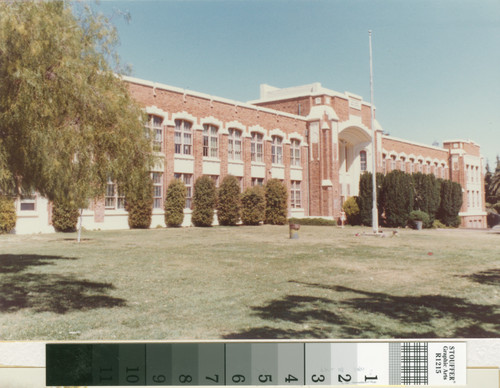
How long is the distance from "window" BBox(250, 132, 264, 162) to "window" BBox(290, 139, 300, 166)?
281cm

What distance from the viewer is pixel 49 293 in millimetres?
5574

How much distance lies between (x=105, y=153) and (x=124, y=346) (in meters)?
1.94

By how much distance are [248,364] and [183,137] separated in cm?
2076

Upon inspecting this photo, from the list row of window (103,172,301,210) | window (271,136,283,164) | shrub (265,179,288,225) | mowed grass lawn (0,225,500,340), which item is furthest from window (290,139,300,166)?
mowed grass lawn (0,225,500,340)

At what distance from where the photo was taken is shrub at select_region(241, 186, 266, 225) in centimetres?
2483

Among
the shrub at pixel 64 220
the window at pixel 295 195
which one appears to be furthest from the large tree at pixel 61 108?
the window at pixel 295 195

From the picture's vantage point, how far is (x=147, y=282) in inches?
257

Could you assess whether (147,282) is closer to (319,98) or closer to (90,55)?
(90,55)

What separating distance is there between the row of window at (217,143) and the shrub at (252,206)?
2539mm

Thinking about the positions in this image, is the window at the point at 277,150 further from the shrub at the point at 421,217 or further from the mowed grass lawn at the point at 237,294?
the mowed grass lawn at the point at 237,294

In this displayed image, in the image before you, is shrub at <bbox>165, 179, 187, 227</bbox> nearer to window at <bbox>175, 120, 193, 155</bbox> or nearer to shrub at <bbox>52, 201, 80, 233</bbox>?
window at <bbox>175, 120, 193, 155</bbox>

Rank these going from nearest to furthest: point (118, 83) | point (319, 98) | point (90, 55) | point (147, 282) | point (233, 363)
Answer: point (233, 363), point (90, 55), point (118, 83), point (147, 282), point (319, 98)

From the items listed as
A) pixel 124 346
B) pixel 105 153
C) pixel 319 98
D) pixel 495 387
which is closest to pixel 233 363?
pixel 124 346

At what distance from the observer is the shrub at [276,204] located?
1024 inches
